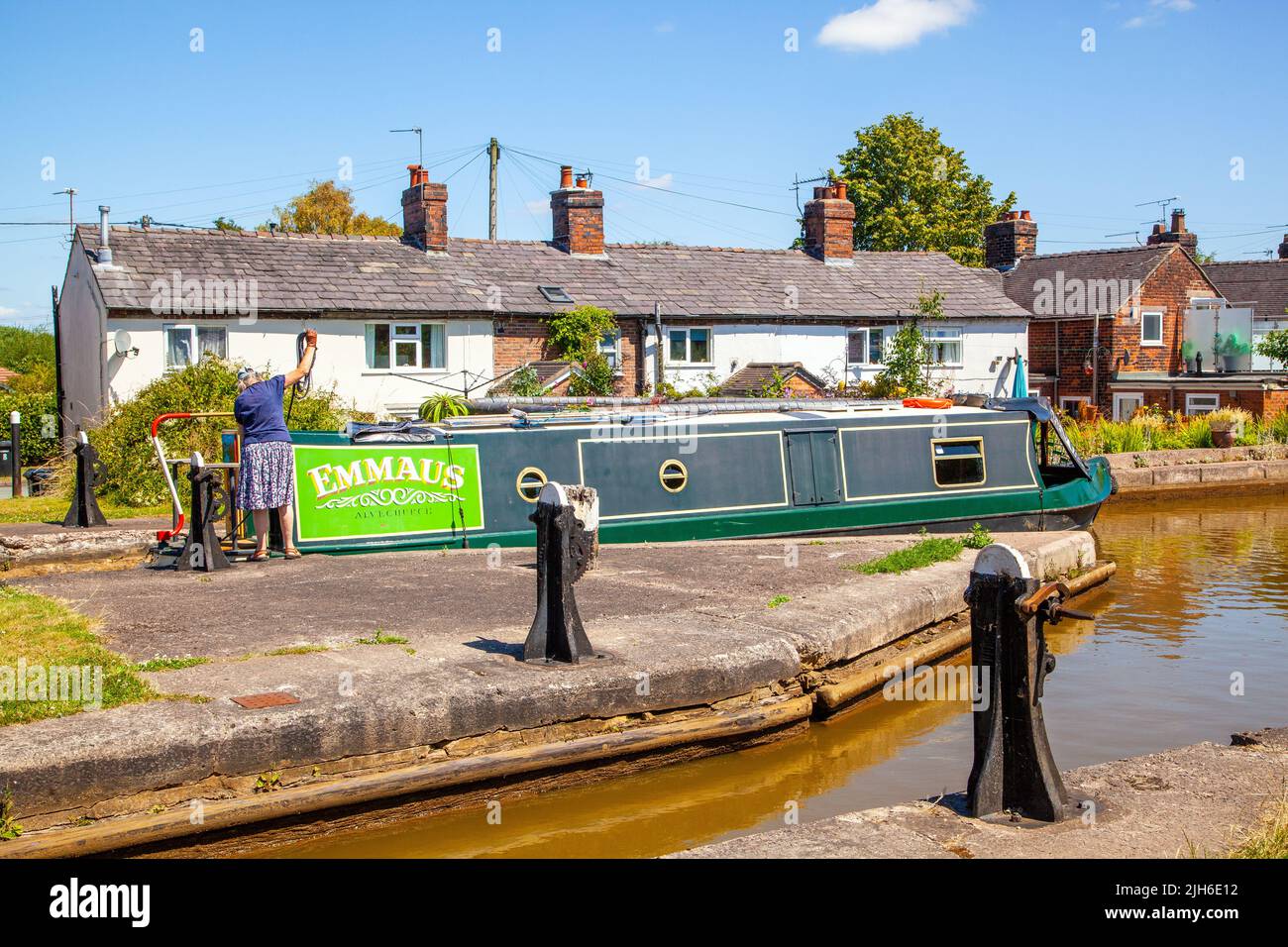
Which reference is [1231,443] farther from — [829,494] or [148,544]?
[148,544]

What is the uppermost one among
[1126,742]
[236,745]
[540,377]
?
[540,377]

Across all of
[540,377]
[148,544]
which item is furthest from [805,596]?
[540,377]

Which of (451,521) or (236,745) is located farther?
(451,521)

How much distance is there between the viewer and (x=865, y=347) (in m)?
27.6

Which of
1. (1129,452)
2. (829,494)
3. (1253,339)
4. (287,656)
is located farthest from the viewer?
(1253,339)

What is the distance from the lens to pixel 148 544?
36.7 feet

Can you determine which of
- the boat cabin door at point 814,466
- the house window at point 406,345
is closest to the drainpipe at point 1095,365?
the house window at point 406,345

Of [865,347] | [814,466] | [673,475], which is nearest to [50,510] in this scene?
[673,475]

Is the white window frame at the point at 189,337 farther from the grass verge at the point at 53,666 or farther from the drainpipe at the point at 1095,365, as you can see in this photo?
the drainpipe at the point at 1095,365

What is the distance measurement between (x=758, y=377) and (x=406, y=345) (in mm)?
6951

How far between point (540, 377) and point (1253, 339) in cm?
2254

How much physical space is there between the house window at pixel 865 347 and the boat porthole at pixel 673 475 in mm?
15235

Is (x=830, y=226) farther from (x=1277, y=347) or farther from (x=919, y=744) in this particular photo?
(x=919, y=744)

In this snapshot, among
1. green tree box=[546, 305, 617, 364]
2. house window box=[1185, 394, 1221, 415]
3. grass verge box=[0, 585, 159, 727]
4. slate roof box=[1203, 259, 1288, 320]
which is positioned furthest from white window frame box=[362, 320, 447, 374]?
slate roof box=[1203, 259, 1288, 320]
